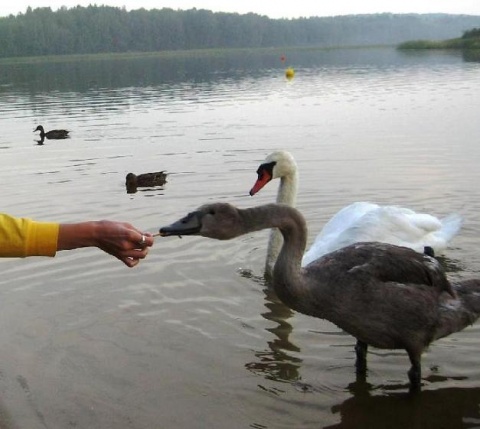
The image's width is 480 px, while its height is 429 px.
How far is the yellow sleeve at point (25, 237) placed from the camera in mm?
3668

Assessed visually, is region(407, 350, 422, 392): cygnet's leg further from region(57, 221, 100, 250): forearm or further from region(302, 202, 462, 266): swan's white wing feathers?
region(57, 221, 100, 250): forearm

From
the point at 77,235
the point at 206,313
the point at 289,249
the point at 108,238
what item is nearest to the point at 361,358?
the point at 289,249

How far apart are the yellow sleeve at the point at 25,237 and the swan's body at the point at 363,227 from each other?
14.0 feet

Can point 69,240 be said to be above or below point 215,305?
above

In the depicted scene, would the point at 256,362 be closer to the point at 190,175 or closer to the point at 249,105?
the point at 190,175

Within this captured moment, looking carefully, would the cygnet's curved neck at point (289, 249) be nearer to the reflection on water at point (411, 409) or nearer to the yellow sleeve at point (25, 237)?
the reflection on water at point (411, 409)

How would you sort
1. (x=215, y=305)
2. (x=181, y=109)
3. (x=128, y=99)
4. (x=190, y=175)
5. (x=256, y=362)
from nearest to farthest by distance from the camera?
(x=256, y=362)
(x=215, y=305)
(x=190, y=175)
(x=181, y=109)
(x=128, y=99)

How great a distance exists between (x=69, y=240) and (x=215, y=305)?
412cm

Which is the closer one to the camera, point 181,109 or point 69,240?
point 69,240

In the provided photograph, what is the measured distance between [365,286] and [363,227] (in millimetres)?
2759

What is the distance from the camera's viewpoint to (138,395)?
5.88 meters

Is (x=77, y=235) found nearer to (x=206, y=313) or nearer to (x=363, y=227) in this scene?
(x=206, y=313)

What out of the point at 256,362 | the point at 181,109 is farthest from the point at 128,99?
the point at 256,362

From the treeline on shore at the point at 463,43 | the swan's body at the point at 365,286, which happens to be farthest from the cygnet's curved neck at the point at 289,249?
the treeline on shore at the point at 463,43
